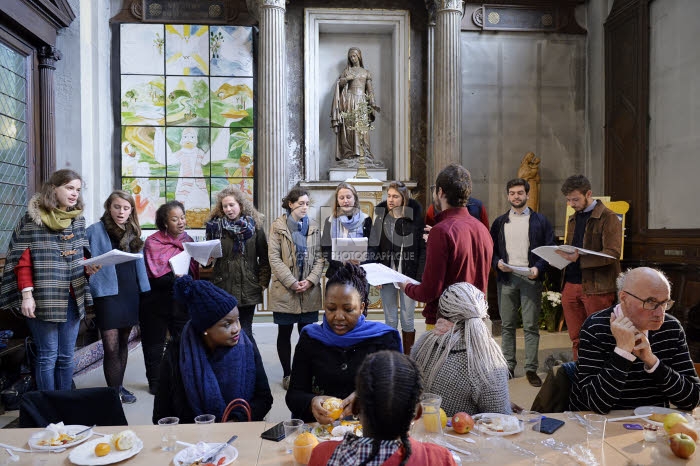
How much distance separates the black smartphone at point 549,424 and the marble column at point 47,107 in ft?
20.2

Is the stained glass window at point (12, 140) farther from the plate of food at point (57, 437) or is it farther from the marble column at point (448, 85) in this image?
the marble column at point (448, 85)

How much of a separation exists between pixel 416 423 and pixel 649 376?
3.22 feet

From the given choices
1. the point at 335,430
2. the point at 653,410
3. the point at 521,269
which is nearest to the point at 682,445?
the point at 653,410

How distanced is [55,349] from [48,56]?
418 cm

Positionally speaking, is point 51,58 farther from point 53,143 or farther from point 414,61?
point 414,61

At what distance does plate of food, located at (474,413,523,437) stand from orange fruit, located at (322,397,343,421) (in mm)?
483

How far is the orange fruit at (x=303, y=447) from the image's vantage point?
159cm

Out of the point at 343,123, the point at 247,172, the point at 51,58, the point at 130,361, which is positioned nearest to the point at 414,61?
the point at 343,123

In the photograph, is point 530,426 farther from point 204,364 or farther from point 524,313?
point 524,313

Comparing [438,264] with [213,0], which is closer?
[438,264]

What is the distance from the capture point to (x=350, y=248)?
4.14 m

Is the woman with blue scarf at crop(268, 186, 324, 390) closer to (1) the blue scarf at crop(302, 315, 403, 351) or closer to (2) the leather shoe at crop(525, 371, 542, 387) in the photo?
(2) the leather shoe at crop(525, 371, 542, 387)

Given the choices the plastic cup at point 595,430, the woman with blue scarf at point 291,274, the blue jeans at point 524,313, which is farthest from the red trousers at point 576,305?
the plastic cup at point 595,430

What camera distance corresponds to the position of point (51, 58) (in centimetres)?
618
